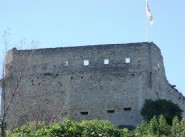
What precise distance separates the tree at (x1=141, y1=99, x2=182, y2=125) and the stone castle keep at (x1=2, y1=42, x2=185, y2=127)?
1.86 feet

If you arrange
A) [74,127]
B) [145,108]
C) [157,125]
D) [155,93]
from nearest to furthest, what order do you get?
[74,127]
[157,125]
[145,108]
[155,93]

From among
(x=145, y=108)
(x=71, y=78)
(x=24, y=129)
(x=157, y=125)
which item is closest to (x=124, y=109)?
(x=145, y=108)

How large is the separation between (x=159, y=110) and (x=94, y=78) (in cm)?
393

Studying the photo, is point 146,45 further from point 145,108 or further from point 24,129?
point 24,129

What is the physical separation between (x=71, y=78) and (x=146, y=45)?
4213 millimetres

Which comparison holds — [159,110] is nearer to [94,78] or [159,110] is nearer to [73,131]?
[94,78]

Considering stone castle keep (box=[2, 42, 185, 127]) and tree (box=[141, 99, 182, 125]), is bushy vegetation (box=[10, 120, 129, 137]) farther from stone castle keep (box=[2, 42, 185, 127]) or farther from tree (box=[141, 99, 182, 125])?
stone castle keep (box=[2, 42, 185, 127])

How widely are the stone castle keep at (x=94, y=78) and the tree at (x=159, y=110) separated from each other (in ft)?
1.86

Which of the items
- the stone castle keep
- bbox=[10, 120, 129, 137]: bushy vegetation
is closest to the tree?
the stone castle keep

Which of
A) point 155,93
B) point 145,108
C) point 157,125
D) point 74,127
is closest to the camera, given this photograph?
point 74,127

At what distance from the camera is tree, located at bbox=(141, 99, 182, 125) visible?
29.3 metres

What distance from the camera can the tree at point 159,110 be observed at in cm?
2925

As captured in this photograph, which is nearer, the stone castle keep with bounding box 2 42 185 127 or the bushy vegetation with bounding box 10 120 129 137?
the bushy vegetation with bounding box 10 120 129 137

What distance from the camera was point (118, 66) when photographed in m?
30.8
